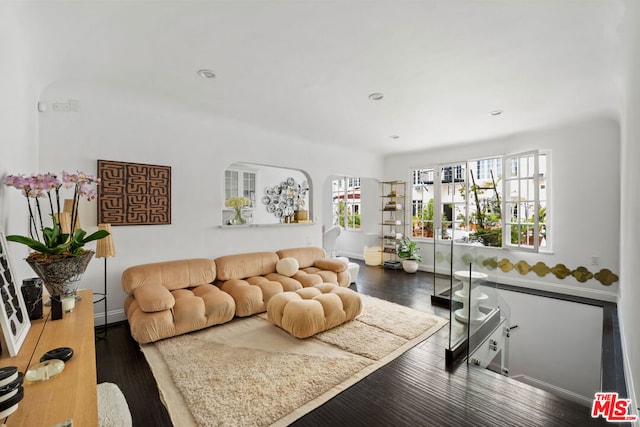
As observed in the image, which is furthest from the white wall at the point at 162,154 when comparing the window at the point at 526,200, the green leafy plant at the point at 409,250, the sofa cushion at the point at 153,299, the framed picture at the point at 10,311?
the window at the point at 526,200

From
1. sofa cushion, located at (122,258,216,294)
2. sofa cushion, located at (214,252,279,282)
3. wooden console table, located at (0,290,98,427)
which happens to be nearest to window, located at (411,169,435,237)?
sofa cushion, located at (214,252,279,282)

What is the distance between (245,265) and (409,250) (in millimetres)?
3682

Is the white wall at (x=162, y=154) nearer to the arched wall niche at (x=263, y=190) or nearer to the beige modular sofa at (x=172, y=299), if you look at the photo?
the beige modular sofa at (x=172, y=299)

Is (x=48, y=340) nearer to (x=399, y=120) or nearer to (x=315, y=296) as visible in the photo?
(x=315, y=296)

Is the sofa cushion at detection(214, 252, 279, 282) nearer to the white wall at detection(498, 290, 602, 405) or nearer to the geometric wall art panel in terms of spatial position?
the geometric wall art panel

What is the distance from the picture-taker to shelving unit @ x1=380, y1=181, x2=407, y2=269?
6.73 metres

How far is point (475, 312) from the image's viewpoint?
9.97 feet

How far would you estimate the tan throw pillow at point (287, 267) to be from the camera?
14.1 ft

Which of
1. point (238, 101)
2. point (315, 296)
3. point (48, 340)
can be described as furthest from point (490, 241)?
point (48, 340)

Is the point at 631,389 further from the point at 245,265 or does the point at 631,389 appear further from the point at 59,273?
the point at 245,265

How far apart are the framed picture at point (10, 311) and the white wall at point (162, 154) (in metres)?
1.76

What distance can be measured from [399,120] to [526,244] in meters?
3.08

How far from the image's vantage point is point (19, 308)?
129 cm

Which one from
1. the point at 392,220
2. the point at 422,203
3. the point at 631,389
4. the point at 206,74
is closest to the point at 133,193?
the point at 206,74
